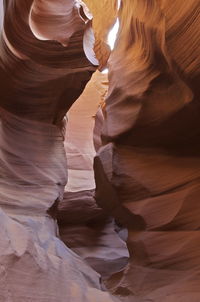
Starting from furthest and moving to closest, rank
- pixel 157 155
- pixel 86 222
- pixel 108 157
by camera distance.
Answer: pixel 86 222
pixel 108 157
pixel 157 155

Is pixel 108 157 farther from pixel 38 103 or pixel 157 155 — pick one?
pixel 38 103

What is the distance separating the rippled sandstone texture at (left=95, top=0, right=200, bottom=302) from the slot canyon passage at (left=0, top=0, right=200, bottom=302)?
1cm

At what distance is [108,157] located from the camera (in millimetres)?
5512

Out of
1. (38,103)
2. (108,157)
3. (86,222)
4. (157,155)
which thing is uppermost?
(157,155)

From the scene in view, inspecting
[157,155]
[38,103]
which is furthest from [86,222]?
[157,155]

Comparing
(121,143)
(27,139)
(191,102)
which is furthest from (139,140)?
(27,139)

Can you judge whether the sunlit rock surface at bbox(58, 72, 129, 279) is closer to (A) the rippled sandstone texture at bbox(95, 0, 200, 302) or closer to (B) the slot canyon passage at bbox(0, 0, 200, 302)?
(B) the slot canyon passage at bbox(0, 0, 200, 302)

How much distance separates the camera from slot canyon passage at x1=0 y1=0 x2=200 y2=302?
390 cm

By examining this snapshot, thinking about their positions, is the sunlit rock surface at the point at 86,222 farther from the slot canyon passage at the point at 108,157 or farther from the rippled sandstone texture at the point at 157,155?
the rippled sandstone texture at the point at 157,155

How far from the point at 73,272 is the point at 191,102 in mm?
2179

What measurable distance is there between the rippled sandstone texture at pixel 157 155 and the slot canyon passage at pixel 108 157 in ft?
0.05

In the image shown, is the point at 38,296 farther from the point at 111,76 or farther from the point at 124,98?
the point at 111,76

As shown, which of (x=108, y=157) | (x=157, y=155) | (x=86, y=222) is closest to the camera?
(x=157, y=155)

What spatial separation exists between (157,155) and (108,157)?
66 cm
